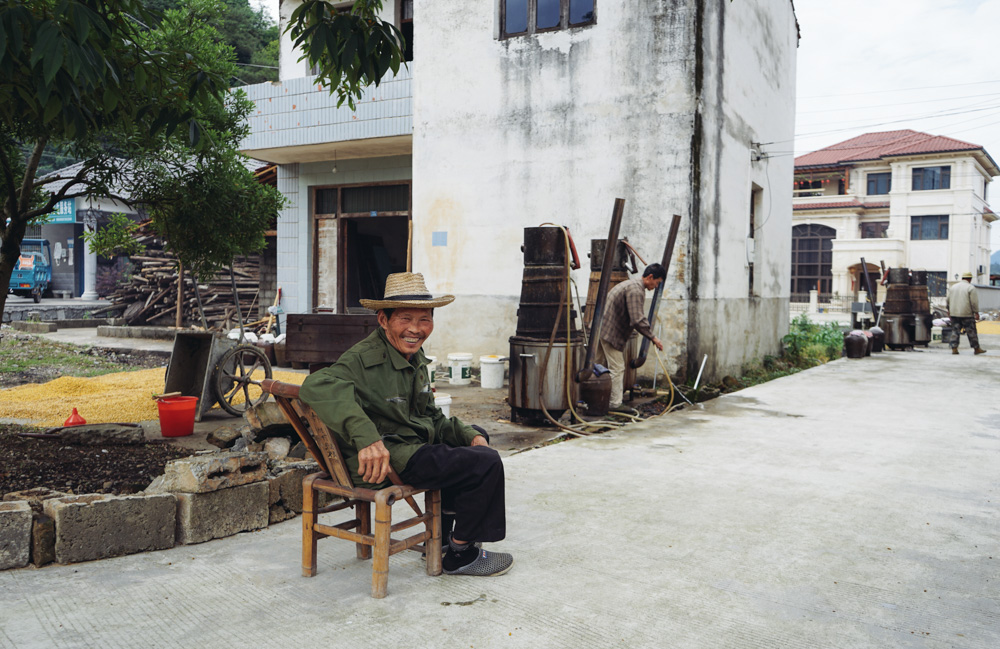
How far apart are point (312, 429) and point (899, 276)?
18673mm

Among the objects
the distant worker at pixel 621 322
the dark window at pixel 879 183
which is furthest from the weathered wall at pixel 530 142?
the dark window at pixel 879 183

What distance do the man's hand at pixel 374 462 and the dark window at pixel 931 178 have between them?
4558cm

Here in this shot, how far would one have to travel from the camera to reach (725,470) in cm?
593

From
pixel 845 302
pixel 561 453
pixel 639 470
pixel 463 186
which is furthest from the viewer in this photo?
pixel 845 302

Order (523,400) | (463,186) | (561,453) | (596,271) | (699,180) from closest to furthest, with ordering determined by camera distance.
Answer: (561,453) → (523,400) → (596,271) → (699,180) → (463,186)

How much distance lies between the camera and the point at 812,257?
43594 mm

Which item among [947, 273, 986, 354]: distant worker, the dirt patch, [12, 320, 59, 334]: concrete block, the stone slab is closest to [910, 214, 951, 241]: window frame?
[947, 273, 986, 354]: distant worker

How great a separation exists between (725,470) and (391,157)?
36.5 ft

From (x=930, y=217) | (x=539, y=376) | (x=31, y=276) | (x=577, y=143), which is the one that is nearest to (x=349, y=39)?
(x=539, y=376)

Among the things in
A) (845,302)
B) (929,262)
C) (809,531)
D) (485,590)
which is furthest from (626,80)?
(929,262)

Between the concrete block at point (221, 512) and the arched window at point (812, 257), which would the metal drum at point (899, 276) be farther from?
the arched window at point (812, 257)

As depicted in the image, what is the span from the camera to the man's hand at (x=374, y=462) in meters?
3.20

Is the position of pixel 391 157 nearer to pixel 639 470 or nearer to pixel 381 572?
pixel 639 470

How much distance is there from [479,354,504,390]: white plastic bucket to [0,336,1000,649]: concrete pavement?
4670 mm
